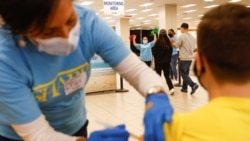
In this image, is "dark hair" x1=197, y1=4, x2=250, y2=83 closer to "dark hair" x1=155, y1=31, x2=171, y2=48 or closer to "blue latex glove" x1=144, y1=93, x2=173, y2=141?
"blue latex glove" x1=144, y1=93, x2=173, y2=141

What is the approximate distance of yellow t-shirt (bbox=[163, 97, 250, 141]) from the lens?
816 millimetres

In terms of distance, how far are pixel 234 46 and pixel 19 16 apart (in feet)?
1.89

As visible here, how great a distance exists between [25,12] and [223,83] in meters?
Result: 0.57

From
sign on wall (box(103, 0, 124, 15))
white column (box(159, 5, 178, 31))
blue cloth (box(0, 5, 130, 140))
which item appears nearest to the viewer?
blue cloth (box(0, 5, 130, 140))

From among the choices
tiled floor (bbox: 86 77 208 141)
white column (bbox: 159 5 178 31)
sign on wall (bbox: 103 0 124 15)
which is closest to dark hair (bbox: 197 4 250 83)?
tiled floor (bbox: 86 77 208 141)

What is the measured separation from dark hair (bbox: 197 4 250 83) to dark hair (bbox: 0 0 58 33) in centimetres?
45

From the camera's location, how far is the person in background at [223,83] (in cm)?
83

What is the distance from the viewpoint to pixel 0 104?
0.99 m

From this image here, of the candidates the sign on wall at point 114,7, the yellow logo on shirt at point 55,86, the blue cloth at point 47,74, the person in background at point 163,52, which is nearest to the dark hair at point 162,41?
the person in background at point 163,52

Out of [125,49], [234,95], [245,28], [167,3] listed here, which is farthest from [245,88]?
[167,3]

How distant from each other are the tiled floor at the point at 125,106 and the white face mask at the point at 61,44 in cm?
258

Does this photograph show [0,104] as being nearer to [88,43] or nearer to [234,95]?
[88,43]

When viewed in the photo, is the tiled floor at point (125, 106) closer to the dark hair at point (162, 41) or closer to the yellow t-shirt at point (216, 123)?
the dark hair at point (162, 41)

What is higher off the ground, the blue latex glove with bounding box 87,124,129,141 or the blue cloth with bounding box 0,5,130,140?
the blue cloth with bounding box 0,5,130,140
